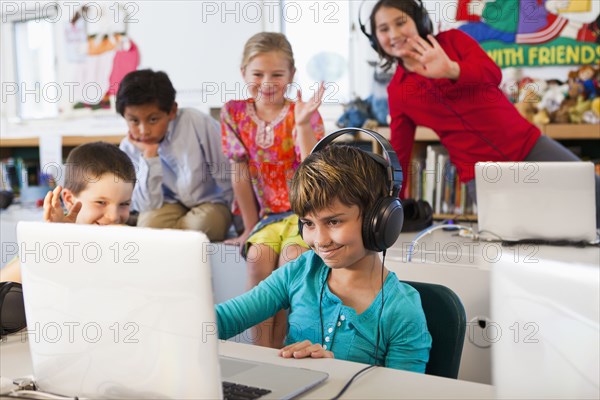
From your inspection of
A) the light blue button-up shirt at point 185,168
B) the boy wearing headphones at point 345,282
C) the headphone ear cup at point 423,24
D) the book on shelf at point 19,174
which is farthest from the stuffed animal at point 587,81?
the book on shelf at point 19,174

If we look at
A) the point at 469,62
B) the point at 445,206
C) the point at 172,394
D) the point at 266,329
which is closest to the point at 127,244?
the point at 172,394

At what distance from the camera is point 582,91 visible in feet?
9.25

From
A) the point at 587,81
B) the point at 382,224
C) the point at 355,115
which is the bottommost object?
the point at 382,224

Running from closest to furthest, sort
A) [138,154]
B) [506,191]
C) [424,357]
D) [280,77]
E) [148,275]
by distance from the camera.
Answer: [148,275] → [424,357] → [506,191] → [280,77] → [138,154]

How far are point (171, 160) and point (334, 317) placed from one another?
1442mm

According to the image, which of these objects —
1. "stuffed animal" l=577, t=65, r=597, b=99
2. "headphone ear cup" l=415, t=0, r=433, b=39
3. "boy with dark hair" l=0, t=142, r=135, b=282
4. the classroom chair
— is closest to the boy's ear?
"boy with dark hair" l=0, t=142, r=135, b=282

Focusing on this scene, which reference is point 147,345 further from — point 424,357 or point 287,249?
point 287,249

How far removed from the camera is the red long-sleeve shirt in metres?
2.26

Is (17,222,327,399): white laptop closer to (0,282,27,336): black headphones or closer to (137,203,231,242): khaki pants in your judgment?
(0,282,27,336): black headphones

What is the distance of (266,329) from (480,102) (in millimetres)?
1070

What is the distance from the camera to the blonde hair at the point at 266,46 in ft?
7.04

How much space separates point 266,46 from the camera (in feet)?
7.05

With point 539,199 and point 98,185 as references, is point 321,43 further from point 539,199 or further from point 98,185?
point 98,185

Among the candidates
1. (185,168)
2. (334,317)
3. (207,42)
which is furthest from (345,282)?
(207,42)
